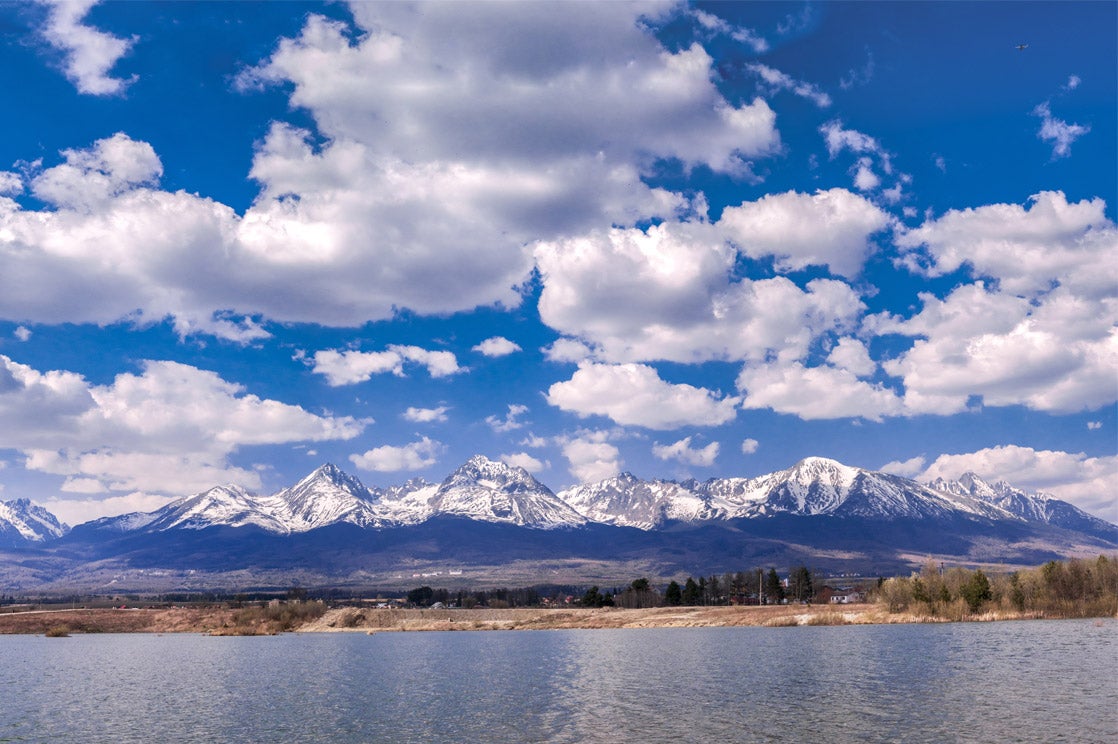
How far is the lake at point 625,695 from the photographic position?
58.7 meters

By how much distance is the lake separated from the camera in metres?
58.7

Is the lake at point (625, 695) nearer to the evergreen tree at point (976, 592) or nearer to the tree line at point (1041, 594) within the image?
the evergreen tree at point (976, 592)

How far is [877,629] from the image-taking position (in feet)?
542

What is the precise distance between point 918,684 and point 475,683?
4592 centimetres

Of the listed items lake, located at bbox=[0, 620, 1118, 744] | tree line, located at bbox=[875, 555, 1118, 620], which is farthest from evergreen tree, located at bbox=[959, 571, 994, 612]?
→ lake, located at bbox=[0, 620, 1118, 744]

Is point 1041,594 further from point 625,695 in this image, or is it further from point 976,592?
point 625,695

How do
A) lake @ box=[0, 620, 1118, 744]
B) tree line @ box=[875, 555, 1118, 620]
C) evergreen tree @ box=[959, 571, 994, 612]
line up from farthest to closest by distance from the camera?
evergreen tree @ box=[959, 571, 994, 612]
tree line @ box=[875, 555, 1118, 620]
lake @ box=[0, 620, 1118, 744]

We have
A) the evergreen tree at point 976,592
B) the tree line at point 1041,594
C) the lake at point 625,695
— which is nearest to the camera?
the lake at point 625,695

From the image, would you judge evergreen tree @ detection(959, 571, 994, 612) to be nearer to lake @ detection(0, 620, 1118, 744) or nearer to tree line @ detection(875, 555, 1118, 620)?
tree line @ detection(875, 555, 1118, 620)

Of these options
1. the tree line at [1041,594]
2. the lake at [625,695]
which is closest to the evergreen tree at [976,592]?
the tree line at [1041,594]

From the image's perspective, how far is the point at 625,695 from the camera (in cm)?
7844

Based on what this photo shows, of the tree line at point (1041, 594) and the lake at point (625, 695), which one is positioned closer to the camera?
the lake at point (625, 695)

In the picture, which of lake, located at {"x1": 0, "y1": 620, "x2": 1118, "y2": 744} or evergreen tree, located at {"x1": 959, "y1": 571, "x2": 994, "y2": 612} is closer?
lake, located at {"x1": 0, "y1": 620, "x2": 1118, "y2": 744}

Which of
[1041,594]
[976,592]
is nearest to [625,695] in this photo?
[976,592]
